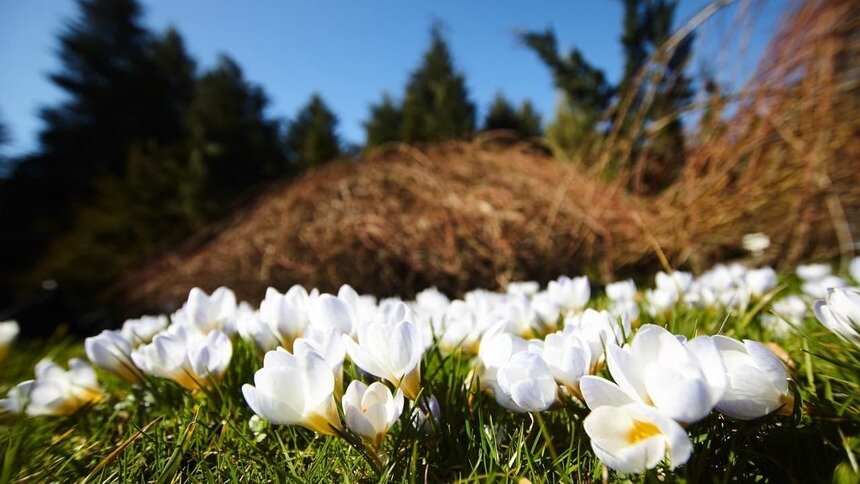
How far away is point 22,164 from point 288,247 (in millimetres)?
13108

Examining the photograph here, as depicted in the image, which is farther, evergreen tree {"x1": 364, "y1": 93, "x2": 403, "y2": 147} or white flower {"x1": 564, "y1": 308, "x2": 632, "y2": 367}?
evergreen tree {"x1": 364, "y1": 93, "x2": 403, "y2": 147}

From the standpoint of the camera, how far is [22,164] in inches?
436

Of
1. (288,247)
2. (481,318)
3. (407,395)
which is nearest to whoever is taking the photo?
(407,395)

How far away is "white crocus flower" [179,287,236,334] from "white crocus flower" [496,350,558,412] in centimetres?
65

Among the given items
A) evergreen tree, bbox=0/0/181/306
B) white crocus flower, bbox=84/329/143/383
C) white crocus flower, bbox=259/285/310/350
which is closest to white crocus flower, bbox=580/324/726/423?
white crocus flower, bbox=259/285/310/350

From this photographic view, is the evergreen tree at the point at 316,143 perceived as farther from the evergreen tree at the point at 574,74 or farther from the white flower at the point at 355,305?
the white flower at the point at 355,305

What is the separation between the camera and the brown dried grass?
6.96ft

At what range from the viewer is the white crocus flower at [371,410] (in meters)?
0.50

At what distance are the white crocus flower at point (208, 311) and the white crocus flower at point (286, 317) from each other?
199 millimetres

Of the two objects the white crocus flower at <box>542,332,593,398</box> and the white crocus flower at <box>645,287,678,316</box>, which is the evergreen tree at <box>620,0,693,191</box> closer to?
the white crocus flower at <box>645,287,678,316</box>

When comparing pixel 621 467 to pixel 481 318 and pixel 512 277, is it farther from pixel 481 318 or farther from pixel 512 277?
pixel 512 277

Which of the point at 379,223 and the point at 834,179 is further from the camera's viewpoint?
the point at 379,223

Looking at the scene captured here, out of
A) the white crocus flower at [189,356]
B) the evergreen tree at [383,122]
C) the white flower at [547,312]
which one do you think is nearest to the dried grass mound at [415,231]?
the white flower at [547,312]

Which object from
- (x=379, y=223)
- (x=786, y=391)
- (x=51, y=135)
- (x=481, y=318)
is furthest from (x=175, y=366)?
(x=51, y=135)
